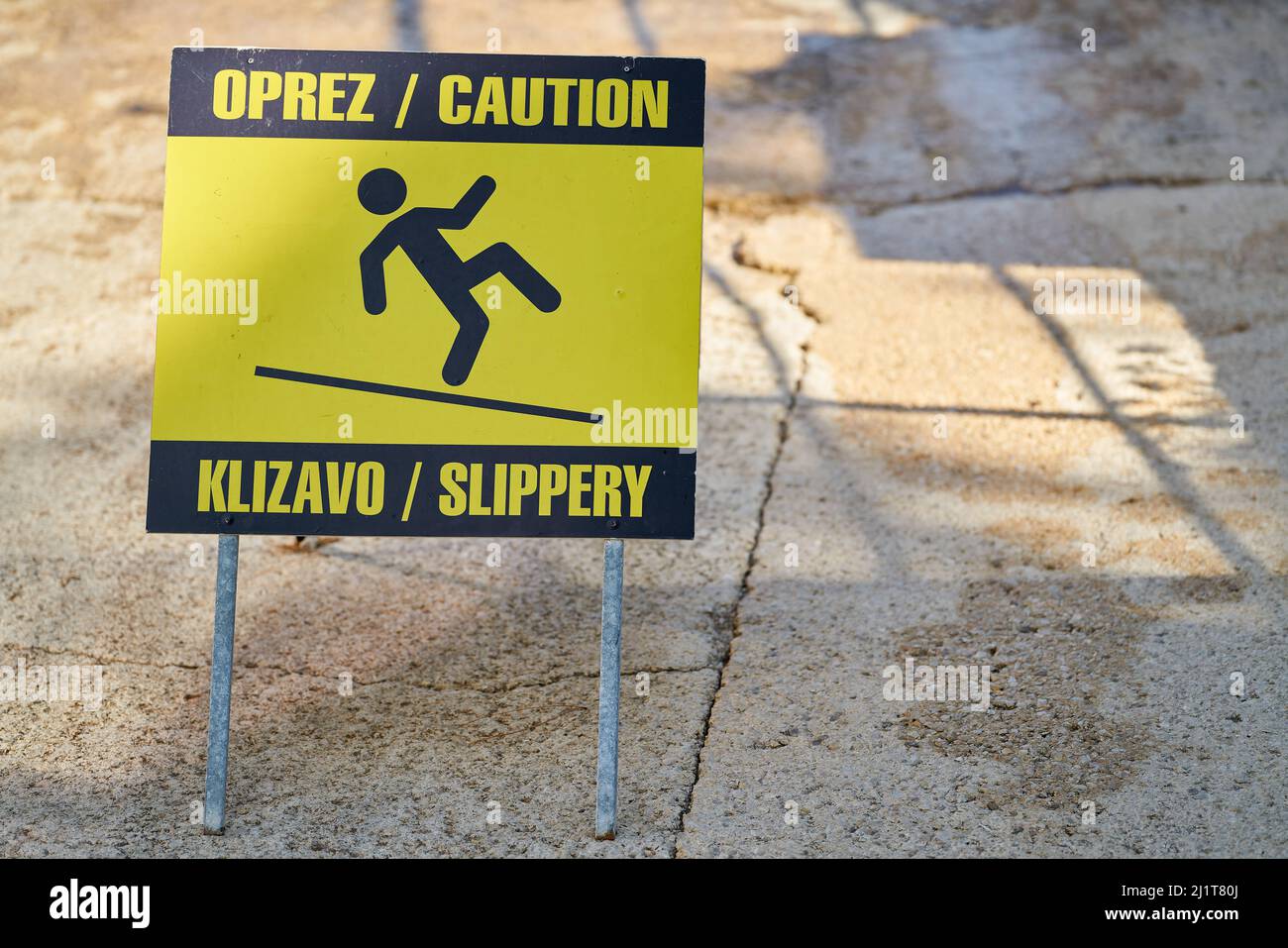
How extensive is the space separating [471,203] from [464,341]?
384 millimetres

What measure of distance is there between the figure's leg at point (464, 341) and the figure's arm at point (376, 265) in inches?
7.8

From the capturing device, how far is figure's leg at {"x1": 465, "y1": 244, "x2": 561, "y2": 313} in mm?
3293

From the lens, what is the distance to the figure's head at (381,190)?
332cm

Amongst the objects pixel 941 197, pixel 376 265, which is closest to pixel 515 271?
pixel 376 265

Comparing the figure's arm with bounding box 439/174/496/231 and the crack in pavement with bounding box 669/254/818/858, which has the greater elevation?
the figure's arm with bounding box 439/174/496/231

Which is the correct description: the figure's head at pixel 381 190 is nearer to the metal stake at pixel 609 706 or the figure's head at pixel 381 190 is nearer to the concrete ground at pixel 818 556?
the metal stake at pixel 609 706

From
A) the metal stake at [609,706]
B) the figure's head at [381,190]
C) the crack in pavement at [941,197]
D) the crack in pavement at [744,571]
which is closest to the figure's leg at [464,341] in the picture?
the figure's head at [381,190]

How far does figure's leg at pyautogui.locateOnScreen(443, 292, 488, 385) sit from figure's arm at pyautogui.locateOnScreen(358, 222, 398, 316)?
0.65ft

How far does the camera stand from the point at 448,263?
3299 millimetres

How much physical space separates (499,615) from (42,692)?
1568mm

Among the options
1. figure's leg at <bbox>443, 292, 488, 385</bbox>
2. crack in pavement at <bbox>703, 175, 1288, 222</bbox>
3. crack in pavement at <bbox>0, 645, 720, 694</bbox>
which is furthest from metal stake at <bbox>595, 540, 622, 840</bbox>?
crack in pavement at <bbox>703, 175, 1288, 222</bbox>

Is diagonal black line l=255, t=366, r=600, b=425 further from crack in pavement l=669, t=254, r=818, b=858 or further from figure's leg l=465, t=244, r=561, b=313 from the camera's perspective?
crack in pavement l=669, t=254, r=818, b=858

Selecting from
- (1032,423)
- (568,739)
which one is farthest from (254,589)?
(1032,423)

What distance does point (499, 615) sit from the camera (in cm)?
450
